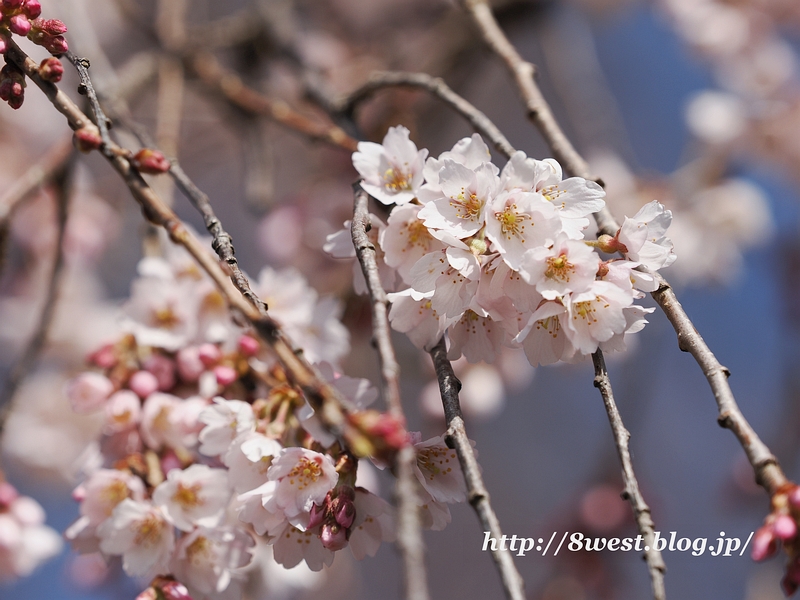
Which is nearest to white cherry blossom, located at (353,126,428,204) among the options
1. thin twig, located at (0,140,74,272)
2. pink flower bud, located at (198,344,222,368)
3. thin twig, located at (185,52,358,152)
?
thin twig, located at (185,52,358,152)

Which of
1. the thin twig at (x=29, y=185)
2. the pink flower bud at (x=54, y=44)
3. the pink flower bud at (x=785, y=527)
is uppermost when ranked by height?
the thin twig at (x=29, y=185)

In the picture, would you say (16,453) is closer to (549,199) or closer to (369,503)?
(369,503)

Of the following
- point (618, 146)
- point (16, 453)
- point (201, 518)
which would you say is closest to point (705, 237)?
point (618, 146)

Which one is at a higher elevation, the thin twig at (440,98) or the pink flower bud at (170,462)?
the thin twig at (440,98)

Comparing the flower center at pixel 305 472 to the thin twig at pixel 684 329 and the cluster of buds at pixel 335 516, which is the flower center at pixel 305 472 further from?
the thin twig at pixel 684 329

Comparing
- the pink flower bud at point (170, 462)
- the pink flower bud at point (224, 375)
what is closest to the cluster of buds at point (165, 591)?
the pink flower bud at point (170, 462)

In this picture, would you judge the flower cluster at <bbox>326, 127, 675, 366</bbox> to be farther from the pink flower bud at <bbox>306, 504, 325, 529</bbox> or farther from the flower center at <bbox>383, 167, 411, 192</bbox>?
the pink flower bud at <bbox>306, 504, 325, 529</bbox>

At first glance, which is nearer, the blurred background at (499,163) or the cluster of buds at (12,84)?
the cluster of buds at (12,84)

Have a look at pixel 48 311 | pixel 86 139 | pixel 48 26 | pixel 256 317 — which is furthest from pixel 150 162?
pixel 48 311
